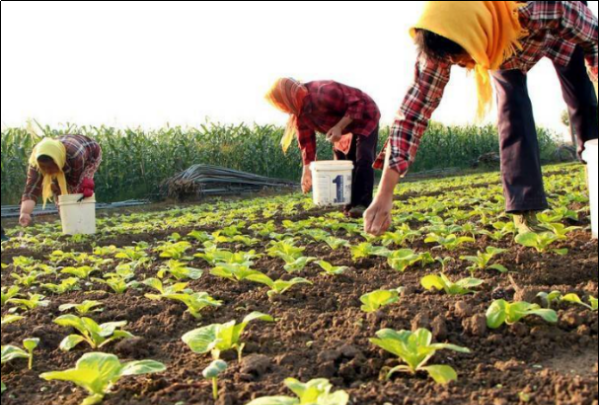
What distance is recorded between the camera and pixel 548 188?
20.6 ft

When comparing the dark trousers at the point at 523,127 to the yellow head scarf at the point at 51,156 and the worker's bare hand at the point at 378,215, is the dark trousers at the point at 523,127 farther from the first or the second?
the yellow head scarf at the point at 51,156

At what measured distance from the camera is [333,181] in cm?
501

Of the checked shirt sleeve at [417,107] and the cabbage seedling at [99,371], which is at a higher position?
the checked shirt sleeve at [417,107]

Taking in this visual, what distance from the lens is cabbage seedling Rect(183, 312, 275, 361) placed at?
1618 millimetres

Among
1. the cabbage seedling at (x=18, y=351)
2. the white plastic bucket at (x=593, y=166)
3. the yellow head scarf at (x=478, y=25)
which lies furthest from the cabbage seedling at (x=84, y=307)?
the white plastic bucket at (x=593, y=166)

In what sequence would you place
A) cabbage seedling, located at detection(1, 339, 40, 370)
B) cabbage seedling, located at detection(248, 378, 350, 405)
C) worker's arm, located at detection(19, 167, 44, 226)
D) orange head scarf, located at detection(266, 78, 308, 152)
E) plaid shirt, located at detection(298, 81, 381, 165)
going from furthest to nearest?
worker's arm, located at detection(19, 167, 44, 226), plaid shirt, located at detection(298, 81, 381, 165), orange head scarf, located at detection(266, 78, 308, 152), cabbage seedling, located at detection(1, 339, 40, 370), cabbage seedling, located at detection(248, 378, 350, 405)

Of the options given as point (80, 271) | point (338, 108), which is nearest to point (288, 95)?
point (338, 108)

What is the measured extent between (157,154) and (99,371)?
41.9 ft

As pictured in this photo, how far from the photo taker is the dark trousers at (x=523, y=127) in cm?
294

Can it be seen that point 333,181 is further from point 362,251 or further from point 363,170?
point 362,251

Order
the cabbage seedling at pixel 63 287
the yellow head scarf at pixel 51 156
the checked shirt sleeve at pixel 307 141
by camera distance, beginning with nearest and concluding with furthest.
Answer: the cabbage seedling at pixel 63 287 < the checked shirt sleeve at pixel 307 141 < the yellow head scarf at pixel 51 156

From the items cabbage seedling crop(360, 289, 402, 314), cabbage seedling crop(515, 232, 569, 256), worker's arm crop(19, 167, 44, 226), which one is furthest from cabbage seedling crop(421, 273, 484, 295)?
worker's arm crop(19, 167, 44, 226)

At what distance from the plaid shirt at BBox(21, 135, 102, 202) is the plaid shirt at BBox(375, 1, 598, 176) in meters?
4.21

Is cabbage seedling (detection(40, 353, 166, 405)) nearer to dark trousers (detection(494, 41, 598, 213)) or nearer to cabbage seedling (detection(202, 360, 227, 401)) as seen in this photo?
cabbage seedling (detection(202, 360, 227, 401))
